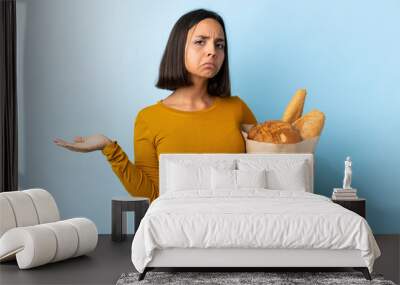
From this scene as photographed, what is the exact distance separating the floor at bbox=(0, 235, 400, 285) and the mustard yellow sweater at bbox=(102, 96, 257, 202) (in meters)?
0.59

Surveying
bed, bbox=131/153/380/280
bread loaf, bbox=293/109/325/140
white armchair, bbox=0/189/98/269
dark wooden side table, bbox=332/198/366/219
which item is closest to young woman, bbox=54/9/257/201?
bread loaf, bbox=293/109/325/140

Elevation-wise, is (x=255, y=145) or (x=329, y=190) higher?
(x=255, y=145)

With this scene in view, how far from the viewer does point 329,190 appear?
265 inches

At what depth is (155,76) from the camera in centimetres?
671

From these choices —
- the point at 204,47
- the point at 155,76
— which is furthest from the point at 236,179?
the point at 155,76

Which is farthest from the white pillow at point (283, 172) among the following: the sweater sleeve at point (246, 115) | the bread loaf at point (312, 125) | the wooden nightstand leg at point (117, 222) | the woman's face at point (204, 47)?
the wooden nightstand leg at point (117, 222)

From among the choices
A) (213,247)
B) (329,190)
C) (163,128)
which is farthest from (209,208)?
(329,190)

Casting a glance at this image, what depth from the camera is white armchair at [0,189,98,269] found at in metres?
4.69

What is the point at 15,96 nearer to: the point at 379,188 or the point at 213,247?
the point at 213,247

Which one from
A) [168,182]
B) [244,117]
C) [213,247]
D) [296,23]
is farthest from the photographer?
[296,23]

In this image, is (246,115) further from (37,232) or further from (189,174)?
(37,232)

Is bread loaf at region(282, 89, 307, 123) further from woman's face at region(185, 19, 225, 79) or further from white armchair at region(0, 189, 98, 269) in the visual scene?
white armchair at region(0, 189, 98, 269)

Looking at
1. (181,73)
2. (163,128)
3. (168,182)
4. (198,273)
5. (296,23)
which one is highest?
(296,23)

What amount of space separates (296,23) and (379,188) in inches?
66.6
